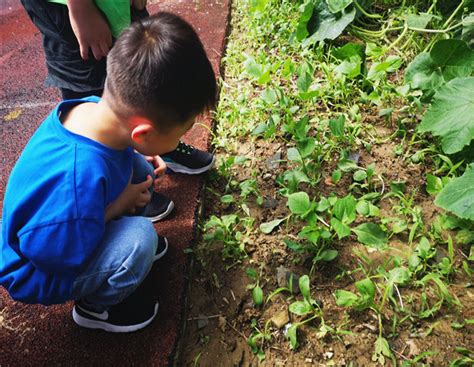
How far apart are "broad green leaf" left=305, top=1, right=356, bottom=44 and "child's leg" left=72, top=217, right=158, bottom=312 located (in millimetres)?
1613

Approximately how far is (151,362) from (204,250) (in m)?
0.45

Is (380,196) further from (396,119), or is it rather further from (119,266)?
(119,266)

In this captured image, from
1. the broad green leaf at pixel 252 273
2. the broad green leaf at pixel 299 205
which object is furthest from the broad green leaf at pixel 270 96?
the broad green leaf at pixel 252 273

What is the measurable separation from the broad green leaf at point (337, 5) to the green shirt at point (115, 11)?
127 cm

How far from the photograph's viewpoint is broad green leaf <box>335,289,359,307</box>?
1.27m

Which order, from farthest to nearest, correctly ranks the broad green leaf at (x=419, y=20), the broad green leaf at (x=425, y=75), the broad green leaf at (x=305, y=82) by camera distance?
1. the broad green leaf at (x=419, y=20)
2. the broad green leaf at (x=305, y=82)
3. the broad green leaf at (x=425, y=75)

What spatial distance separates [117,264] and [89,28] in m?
0.86

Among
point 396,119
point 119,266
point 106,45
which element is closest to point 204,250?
point 119,266

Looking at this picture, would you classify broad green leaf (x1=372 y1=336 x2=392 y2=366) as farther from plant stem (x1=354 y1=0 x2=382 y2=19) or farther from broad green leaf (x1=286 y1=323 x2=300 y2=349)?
plant stem (x1=354 y1=0 x2=382 y2=19)

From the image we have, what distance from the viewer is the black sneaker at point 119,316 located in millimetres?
1326

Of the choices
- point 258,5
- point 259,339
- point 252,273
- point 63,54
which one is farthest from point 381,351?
point 258,5

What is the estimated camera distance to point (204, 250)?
1.56m

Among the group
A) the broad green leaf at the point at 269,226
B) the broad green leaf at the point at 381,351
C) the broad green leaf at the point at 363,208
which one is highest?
the broad green leaf at the point at 363,208

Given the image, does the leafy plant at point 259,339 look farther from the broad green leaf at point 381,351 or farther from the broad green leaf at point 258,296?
the broad green leaf at point 381,351
